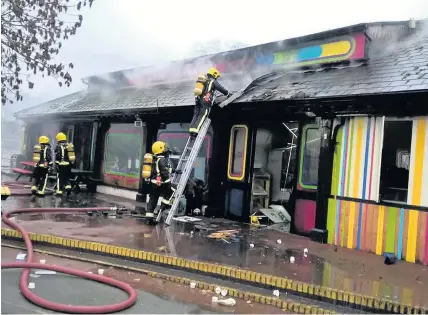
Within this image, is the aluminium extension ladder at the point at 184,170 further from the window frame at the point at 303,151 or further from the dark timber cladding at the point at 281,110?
the window frame at the point at 303,151

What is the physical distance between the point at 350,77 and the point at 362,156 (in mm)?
1654

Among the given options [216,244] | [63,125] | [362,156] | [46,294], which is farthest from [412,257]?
[63,125]

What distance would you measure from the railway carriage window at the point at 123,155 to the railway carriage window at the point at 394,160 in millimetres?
7449

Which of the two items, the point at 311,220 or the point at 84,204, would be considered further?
the point at 84,204

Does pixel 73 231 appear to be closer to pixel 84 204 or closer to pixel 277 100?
pixel 84 204

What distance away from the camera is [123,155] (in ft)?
43.7

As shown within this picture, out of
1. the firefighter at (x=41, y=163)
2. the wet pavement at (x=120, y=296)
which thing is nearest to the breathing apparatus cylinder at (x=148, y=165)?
the wet pavement at (x=120, y=296)

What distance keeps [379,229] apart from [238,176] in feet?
11.8

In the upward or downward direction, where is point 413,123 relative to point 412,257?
upward

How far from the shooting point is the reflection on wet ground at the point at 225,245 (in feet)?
17.2

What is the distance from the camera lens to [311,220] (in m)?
8.12

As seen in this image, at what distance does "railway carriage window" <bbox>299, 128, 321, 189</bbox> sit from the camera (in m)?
8.21

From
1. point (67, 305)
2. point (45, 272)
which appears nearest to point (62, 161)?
point (45, 272)

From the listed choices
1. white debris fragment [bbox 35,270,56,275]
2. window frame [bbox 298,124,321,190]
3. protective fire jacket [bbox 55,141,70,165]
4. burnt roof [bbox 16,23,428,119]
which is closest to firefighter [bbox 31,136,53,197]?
protective fire jacket [bbox 55,141,70,165]
